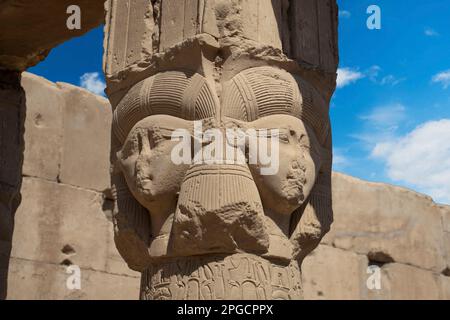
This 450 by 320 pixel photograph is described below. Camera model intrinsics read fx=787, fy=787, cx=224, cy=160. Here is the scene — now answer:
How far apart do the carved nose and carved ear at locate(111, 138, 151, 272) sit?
338 millimetres

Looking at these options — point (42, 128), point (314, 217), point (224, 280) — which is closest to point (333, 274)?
point (42, 128)

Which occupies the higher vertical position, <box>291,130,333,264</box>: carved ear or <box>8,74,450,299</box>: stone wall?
<box>8,74,450,299</box>: stone wall

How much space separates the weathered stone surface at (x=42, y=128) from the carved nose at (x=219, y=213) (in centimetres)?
445

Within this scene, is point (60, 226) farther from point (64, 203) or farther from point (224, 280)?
point (224, 280)

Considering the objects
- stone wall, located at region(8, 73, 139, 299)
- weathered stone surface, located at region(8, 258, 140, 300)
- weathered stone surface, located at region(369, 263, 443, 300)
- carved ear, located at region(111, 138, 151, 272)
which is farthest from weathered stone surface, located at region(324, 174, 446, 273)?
carved ear, located at region(111, 138, 151, 272)

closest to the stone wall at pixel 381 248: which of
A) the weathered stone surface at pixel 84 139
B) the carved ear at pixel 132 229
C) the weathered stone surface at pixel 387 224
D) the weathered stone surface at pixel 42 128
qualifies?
the weathered stone surface at pixel 387 224

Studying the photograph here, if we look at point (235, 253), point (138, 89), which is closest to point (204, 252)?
point (235, 253)

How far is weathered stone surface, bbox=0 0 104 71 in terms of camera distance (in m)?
5.82

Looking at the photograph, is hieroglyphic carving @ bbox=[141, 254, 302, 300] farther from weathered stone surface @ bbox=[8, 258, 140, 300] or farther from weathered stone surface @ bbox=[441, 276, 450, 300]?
weathered stone surface @ bbox=[441, 276, 450, 300]

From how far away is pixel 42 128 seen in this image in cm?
776

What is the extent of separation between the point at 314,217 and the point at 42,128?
454 centimetres

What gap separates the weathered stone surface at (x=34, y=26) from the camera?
19.1 ft
